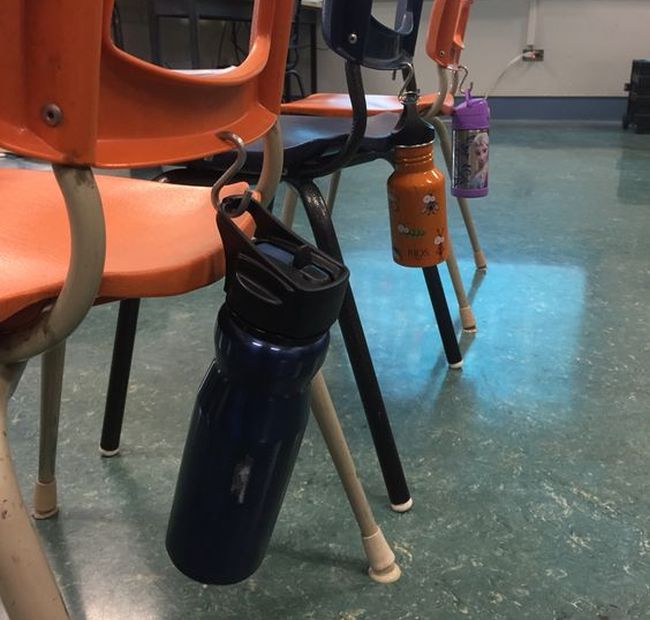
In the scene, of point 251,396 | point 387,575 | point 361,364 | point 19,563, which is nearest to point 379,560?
point 387,575

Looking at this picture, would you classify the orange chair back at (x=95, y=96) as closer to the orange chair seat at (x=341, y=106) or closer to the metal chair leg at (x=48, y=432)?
the metal chair leg at (x=48, y=432)

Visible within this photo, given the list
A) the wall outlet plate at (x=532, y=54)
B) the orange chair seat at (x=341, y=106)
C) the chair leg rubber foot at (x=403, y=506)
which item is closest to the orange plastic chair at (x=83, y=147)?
the chair leg rubber foot at (x=403, y=506)

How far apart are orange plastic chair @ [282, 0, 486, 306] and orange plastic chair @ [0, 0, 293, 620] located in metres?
0.57

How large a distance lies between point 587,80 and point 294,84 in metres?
1.92

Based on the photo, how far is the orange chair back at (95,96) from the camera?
0.28m

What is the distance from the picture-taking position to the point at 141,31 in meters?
3.65

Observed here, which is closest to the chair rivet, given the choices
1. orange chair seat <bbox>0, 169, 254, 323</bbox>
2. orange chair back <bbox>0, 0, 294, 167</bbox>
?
orange chair back <bbox>0, 0, 294, 167</bbox>

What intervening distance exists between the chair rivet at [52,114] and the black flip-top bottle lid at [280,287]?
143 mm

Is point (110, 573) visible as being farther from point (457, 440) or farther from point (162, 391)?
point (457, 440)

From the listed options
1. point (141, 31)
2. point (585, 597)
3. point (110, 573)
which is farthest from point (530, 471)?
point (141, 31)

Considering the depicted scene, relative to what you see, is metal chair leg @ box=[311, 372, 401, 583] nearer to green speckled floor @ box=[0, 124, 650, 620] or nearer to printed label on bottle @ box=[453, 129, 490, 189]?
green speckled floor @ box=[0, 124, 650, 620]

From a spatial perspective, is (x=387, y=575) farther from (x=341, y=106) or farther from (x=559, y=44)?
(x=559, y=44)

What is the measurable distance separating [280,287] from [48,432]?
1.73ft

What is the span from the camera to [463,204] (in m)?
1.52
